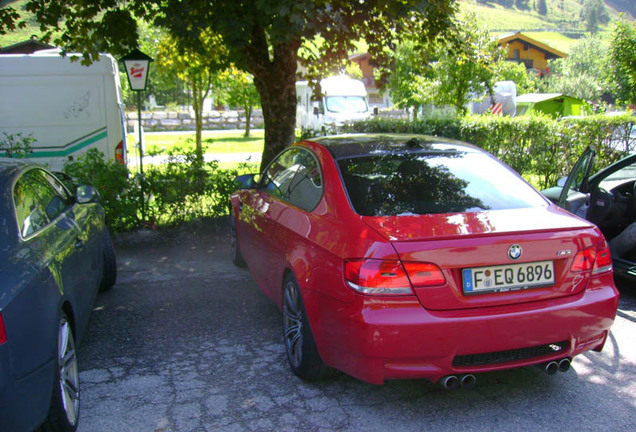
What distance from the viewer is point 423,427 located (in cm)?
341

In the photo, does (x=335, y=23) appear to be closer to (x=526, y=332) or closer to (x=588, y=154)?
(x=588, y=154)

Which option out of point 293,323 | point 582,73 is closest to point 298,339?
point 293,323

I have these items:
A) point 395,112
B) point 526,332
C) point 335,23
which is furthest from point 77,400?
point 395,112

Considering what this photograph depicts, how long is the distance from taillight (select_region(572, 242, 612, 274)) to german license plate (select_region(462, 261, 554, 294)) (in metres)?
0.20

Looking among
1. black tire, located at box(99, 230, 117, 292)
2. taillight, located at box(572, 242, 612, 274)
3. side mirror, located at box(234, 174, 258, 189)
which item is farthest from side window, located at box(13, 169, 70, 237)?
taillight, located at box(572, 242, 612, 274)

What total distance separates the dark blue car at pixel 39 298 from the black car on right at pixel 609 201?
172 inches

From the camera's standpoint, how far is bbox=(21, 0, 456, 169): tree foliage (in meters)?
5.95

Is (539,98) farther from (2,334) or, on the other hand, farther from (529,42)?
(2,334)

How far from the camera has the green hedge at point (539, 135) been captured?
11.3m

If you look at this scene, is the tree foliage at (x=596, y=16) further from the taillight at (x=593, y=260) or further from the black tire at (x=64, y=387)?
the black tire at (x=64, y=387)

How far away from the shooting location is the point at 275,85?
8.57 meters

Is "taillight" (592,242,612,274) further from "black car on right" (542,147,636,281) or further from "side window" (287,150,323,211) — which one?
"black car on right" (542,147,636,281)

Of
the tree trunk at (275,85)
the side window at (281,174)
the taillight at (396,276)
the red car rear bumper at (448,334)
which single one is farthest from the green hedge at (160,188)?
the taillight at (396,276)

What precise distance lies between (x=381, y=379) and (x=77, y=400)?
1.79m
